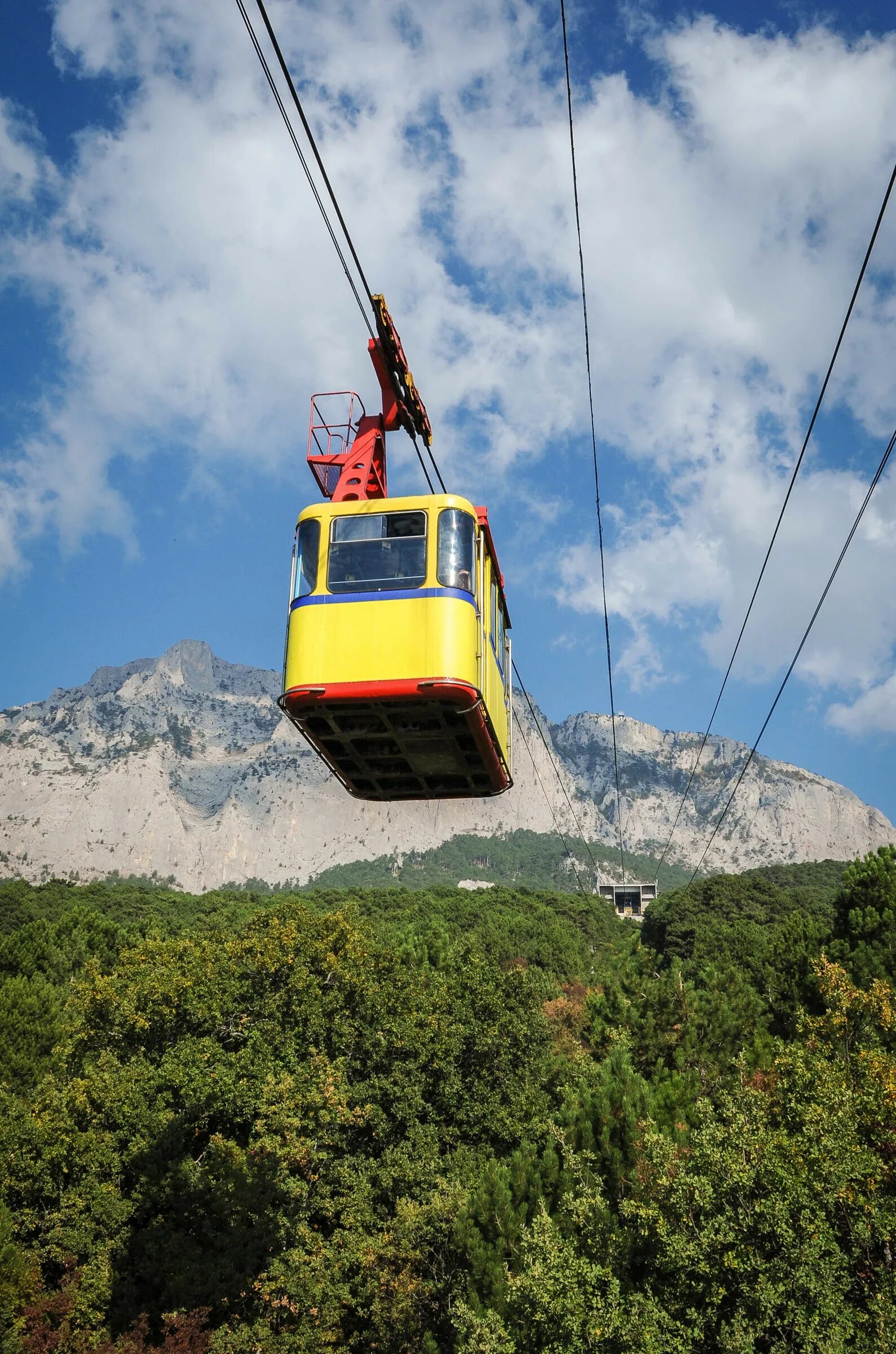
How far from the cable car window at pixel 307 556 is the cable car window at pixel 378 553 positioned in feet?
0.73

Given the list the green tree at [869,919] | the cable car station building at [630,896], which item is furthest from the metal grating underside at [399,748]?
the cable car station building at [630,896]

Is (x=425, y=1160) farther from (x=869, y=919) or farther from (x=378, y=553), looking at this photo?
(x=869, y=919)

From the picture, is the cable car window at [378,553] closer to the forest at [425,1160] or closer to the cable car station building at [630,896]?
the forest at [425,1160]

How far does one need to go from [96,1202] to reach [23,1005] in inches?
536

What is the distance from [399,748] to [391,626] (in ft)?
7.50

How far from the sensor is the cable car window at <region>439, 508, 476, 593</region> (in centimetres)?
1173

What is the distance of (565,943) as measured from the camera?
227 ft

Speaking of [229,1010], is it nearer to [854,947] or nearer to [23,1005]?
[23,1005]

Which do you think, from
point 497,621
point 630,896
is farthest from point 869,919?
point 630,896

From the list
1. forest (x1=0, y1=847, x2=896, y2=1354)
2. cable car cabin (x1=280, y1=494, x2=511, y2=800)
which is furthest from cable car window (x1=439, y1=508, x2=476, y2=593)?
forest (x1=0, y1=847, x2=896, y2=1354)

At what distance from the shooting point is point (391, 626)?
11.5 meters

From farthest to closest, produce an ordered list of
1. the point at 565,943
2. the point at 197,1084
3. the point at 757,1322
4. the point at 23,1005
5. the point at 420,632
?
the point at 565,943, the point at 23,1005, the point at 197,1084, the point at 757,1322, the point at 420,632

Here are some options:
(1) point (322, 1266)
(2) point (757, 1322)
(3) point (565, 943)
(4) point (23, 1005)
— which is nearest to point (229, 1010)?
(1) point (322, 1266)

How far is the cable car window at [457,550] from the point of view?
1173 centimetres
